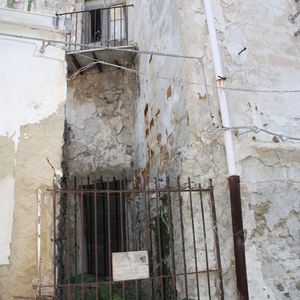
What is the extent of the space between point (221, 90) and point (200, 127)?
0.49 meters

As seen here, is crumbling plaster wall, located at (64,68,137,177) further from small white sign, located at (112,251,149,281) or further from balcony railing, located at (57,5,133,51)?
small white sign, located at (112,251,149,281)

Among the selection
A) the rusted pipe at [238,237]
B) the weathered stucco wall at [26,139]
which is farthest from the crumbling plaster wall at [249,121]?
Result: the weathered stucco wall at [26,139]

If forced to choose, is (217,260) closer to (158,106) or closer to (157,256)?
(157,256)

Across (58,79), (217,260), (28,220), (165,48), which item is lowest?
(217,260)

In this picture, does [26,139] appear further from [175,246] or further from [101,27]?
[101,27]

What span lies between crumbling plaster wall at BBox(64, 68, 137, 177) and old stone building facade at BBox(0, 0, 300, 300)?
6.81ft

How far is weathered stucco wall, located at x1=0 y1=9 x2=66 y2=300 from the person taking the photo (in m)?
3.93

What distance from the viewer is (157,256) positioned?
4902 millimetres

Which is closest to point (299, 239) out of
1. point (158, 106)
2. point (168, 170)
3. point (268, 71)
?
point (168, 170)

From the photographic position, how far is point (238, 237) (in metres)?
4.07

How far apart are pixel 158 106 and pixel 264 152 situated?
178 centimetres

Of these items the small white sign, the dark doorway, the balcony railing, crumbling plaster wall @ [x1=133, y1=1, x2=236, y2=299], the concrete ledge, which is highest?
the balcony railing

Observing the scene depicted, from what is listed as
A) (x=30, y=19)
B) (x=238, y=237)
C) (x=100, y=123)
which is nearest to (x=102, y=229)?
(x=100, y=123)

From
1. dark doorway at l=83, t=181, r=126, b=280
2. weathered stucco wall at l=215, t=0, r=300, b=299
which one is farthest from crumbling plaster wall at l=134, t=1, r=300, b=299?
dark doorway at l=83, t=181, r=126, b=280
